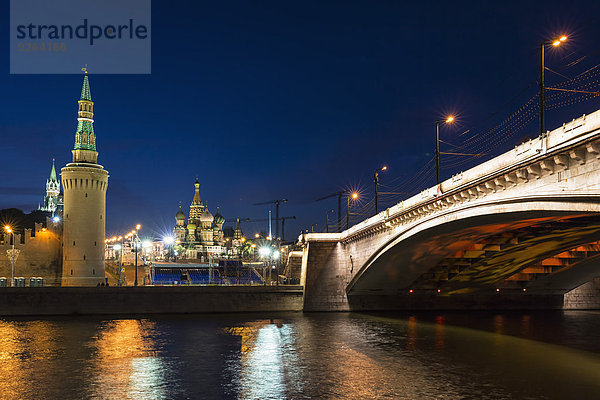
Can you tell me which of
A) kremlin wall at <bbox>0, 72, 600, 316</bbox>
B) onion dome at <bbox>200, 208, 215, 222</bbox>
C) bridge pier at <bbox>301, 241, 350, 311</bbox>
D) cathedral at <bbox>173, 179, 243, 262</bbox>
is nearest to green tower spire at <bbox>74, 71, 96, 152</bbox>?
kremlin wall at <bbox>0, 72, 600, 316</bbox>

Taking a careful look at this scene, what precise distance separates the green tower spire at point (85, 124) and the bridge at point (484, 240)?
37561 mm

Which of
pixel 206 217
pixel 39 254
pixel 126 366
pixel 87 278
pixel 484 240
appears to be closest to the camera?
pixel 126 366

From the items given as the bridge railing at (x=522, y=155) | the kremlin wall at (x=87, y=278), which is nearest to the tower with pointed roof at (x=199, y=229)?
the kremlin wall at (x=87, y=278)

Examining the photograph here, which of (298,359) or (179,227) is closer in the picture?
(298,359)

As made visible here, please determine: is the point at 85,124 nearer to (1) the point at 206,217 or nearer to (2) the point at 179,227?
(1) the point at 206,217

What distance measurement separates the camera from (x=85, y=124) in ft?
257

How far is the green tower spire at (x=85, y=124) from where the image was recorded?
77.0 meters

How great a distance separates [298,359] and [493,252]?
19486 millimetres

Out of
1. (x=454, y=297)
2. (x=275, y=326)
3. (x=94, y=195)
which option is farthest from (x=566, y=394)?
(x=94, y=195)

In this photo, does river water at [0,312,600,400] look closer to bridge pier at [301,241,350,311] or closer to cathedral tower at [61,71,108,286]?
bridge pier at [301,241,350,311]

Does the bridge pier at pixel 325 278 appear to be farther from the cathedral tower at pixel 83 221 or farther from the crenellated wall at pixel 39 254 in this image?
the crenellated wall at pixel 39 254

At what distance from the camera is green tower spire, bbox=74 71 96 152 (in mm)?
77000

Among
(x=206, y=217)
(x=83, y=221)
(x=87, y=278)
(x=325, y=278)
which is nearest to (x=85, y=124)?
(x=83, y=221)

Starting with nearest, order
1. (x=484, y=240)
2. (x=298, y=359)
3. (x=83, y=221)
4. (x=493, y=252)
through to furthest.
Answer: (x=298, y=359), (x=484, y=240), (x=493, y=252), (x=83, y=221)
